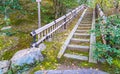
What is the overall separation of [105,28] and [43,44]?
2.57m

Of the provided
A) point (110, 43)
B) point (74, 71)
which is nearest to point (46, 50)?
point (74, 71)

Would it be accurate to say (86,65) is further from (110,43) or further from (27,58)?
(27,58)

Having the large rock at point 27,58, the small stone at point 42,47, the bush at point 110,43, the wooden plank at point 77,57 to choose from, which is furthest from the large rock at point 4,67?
the bush at point 110,43

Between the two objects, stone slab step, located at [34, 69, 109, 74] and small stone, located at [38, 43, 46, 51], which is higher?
small stone, located at [38, 43, 46, 51]

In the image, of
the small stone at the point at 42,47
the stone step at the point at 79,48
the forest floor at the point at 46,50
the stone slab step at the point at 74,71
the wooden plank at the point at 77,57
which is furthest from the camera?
the stone step at the point at 79,48

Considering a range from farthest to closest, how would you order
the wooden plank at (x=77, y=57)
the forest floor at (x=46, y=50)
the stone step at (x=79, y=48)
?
the stone step at (x=79, y=48) → the wooden plank at (x=77, y=57) → the forest floor at (x=46, y=50)

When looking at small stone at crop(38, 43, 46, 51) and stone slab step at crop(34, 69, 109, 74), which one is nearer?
stone slab step at crop(34, 69, 109, 74)

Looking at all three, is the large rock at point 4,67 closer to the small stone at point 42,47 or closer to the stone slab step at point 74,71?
the stone slab step at point 74,71

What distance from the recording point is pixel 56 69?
4816mm

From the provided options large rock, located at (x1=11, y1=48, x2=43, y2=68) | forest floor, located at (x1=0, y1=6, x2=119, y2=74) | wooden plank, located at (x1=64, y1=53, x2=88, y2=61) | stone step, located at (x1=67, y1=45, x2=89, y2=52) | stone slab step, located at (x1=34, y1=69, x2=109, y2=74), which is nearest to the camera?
stone slab step, located at (x1=34, y1=69, x2=109, y2=74)

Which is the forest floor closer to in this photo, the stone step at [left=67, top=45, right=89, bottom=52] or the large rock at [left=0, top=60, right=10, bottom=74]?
the stone step at [left=67, top=45, right=89, bottom=52]

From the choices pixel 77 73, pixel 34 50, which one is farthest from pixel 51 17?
pixel 77 73

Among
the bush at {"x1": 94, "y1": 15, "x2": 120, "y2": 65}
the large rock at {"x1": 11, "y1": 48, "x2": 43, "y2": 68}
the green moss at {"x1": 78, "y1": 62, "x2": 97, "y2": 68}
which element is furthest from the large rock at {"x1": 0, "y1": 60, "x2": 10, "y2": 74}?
the bush at {"x1": 94, "y1": 15, "x2": 120, "y2": 65}

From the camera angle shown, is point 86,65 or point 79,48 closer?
point 86,65
